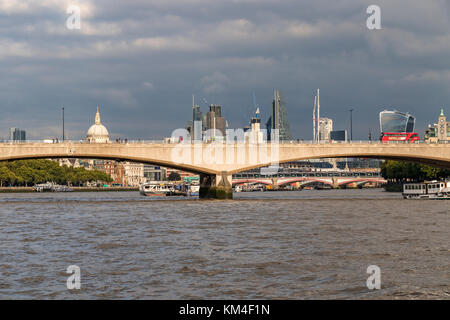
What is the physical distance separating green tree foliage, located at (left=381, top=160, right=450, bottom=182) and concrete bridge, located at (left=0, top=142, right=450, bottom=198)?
1243 inches

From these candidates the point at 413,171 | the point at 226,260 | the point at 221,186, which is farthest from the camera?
the point at 413,171

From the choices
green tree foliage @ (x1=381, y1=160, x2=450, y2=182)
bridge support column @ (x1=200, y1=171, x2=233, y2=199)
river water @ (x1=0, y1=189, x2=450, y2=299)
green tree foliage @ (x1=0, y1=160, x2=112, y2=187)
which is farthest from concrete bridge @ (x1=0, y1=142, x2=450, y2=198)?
green tree foliage @ (x1=0, y1=160, x2=112, y2=187)

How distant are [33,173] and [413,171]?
87.8 m

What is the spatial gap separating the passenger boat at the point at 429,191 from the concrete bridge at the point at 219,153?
3.67 meters

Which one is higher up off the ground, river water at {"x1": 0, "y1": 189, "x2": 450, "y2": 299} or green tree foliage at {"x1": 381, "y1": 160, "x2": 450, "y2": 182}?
green tree foliage at {"x1": 381, "y1": 160, "x2": 450, "y2": 182}

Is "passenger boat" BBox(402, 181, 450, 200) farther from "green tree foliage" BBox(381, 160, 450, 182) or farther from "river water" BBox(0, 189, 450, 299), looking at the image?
"river water" BBox(0, 189, 450, 299)

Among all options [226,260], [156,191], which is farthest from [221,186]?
[226,260]

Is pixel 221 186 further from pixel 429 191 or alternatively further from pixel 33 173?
pixel 33 173

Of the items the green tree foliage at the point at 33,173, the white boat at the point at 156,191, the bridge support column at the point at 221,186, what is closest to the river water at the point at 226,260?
the bridge support column at the point at 221,186

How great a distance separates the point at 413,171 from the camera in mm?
114750

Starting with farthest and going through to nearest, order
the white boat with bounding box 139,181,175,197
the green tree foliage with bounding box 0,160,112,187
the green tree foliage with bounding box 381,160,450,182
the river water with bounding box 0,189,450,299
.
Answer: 1. the green tree foliage with bounding box 0,160,112,187
2. the white boat with bounding box 139,181,175,197
3. the green tree foliage with bounding box 381,160,450,182
4. the river water with bounding box 0,189,450,299

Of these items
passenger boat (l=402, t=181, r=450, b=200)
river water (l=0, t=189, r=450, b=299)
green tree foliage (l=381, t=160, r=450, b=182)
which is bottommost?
river water (l=0, t=189, r=450, b=299)

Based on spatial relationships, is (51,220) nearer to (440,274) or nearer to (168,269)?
(168,269)

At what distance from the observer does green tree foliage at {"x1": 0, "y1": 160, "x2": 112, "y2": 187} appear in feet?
474
